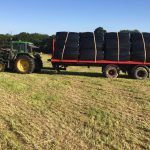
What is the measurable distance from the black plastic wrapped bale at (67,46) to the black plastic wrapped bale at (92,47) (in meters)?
0.34

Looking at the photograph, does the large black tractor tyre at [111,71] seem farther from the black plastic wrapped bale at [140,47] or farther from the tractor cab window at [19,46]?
the tractor cab window at [19,46]

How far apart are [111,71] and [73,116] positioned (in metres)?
8.34

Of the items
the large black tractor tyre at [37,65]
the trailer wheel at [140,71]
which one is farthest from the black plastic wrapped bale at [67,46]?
the trailer wheel at [140,71]

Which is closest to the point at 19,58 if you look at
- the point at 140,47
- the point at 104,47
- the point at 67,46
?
the point at 67,46

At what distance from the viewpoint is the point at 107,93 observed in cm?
1378

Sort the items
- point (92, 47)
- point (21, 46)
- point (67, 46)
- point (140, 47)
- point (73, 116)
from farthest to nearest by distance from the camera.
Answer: point (21, 46) → point (67, 46) → point (92, 47) → point (140, 47) → point (73, 116)

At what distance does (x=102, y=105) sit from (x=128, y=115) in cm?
133

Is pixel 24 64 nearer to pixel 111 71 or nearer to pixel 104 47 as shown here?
pixel 104 47

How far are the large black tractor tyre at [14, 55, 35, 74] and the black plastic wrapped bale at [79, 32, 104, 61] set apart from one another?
108 inches

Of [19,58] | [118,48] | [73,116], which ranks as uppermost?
[118,48]

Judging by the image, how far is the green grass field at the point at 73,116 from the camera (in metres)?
8.38

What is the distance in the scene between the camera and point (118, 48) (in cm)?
1802

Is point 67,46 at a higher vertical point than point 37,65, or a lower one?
higher

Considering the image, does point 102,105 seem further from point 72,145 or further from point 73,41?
point 73,41
